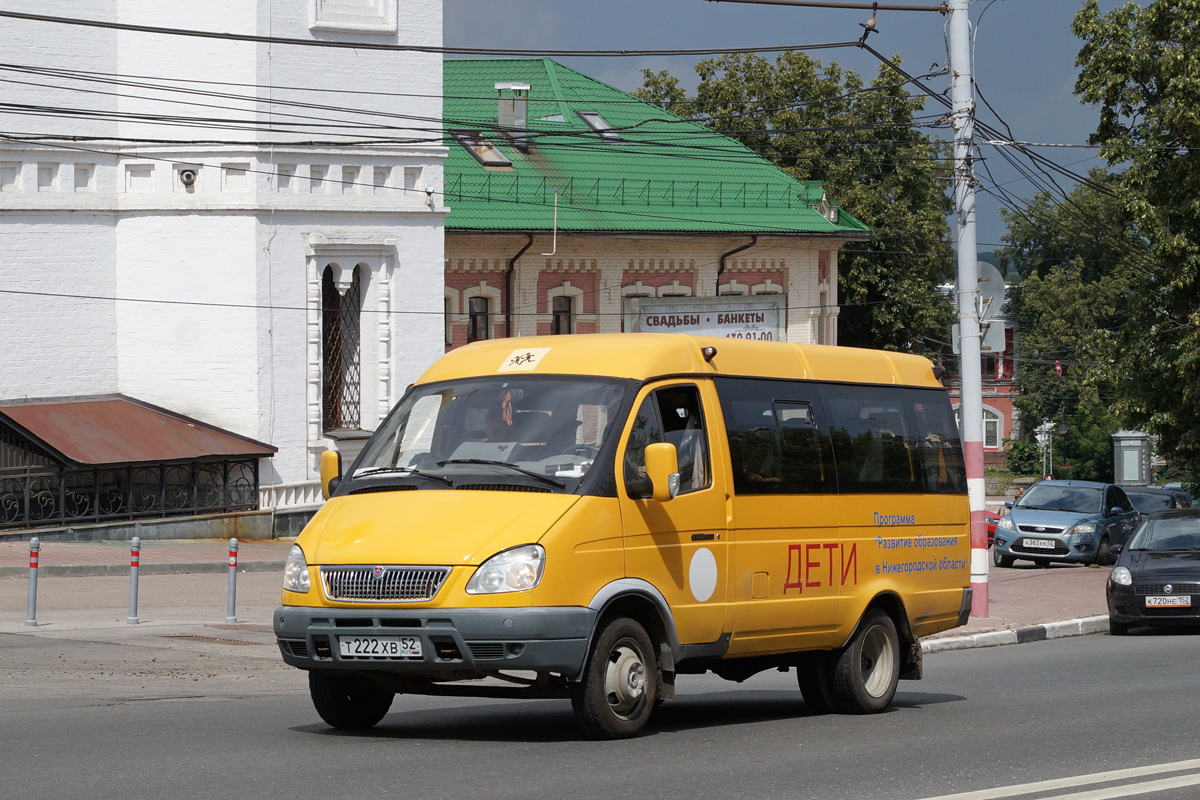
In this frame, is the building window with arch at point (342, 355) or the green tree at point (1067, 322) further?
the green tree at point (1067, 322)

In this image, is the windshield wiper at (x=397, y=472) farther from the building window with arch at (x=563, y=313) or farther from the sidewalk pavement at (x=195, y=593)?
the building window with arch at (x=563, y=313)

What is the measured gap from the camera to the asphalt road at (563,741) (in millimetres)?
7430

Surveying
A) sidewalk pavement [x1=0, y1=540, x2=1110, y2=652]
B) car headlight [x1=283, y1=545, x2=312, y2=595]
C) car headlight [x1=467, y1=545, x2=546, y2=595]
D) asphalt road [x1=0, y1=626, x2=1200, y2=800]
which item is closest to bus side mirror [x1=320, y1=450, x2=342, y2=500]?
car headlight [x1=283, y1=545, x2=312, y2=595]

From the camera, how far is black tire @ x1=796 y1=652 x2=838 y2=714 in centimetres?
1084

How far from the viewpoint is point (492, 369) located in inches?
383

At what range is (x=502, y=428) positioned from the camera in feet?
30.3

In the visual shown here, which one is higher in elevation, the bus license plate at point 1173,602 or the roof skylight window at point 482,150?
the roof skylight window at point 482,150

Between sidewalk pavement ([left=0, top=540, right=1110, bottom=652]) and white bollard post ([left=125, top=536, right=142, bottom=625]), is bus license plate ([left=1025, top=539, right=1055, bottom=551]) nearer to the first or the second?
sidewalk pavement ([left=0, top=540, right=1110, bottom=652])

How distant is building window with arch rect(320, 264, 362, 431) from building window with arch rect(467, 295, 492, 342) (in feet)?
19.5

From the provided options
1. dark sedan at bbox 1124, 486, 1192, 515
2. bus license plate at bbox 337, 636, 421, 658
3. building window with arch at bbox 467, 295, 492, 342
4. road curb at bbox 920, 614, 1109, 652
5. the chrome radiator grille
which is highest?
building window with arch at bbox 467, 295, 492, 342

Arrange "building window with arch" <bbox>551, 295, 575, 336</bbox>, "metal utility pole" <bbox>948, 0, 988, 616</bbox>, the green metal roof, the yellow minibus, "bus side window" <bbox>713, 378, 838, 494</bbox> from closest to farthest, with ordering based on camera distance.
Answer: the yellow minibus
"bus side window" <bbox>713, 378, 838, 494</bbox>
"metal utility pole" <bbox>948, 0, 988, 616</bbox>
the green metal roof
"building window with arch" <bbox>551, 295, 575, 336</bbox>

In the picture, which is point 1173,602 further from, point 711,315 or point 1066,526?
point 711,315

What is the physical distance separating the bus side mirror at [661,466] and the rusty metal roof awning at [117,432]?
62.5 feet

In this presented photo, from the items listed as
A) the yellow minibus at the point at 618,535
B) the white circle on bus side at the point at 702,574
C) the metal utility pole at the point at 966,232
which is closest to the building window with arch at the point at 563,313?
the metal utility pole at the point at 966,232
